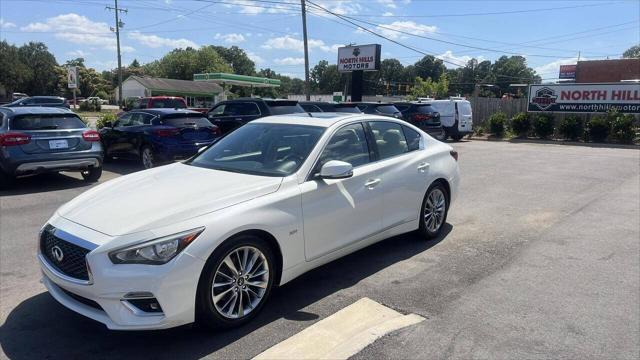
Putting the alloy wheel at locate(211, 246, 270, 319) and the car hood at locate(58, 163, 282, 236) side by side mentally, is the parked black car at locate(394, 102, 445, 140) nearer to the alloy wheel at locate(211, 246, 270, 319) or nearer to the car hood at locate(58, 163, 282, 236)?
the car hood at locate(58, 163, 282, 236)

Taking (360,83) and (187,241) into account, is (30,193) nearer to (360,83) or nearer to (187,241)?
(187,241)

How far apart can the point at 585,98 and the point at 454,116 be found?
25.2 feet

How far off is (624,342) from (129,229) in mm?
3660

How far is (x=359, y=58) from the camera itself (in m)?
29.3

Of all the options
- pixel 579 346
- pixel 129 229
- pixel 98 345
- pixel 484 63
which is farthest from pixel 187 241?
pixel 484 63

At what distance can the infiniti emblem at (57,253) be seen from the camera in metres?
3.47

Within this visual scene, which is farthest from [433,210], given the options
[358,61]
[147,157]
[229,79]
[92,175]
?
[229,79]

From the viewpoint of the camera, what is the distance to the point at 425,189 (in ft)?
18.5

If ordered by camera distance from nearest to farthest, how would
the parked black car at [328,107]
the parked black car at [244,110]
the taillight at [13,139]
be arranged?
the taillight at [13,139]
the parked black car at [244,110]
the parked black car at [328,107]

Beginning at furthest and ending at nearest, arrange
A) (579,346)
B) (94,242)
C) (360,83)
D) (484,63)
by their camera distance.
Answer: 1. (484,63)
2. (360,83)
3. (579,346)
4. (94,242)

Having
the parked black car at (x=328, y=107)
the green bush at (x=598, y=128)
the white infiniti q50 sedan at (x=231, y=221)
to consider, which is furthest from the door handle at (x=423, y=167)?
the green bush at (x=598, y=128)

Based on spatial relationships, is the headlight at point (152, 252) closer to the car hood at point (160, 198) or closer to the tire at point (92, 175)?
the car hood at point (160, 198)

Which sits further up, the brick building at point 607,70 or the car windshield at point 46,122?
the brick building at point 607,70

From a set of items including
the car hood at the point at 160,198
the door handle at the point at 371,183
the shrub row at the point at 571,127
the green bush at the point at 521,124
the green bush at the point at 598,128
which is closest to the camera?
the car hood at the point at 160,198
